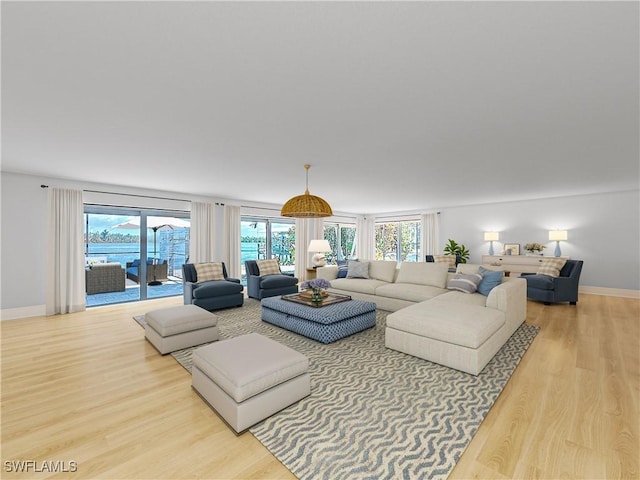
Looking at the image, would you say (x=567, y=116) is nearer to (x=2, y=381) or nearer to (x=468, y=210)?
(x=2, y=381)

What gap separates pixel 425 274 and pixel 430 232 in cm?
462

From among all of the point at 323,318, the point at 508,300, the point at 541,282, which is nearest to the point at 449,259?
the point at 541,282

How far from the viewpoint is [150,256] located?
6.39 m

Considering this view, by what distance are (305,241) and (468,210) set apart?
5188mm

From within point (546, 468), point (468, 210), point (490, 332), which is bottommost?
point (546, 468)

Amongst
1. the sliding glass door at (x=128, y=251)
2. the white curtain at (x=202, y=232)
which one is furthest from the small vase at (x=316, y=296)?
the sliding glass door at (x=128, y=251)

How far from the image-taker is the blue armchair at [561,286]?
5488mm

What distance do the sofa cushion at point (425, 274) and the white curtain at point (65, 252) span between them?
604 centimetres

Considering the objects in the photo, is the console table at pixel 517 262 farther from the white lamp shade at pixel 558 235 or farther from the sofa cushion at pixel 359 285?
the sofa cushion at pixel 359 285

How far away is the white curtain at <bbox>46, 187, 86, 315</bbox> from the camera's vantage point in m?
4.98

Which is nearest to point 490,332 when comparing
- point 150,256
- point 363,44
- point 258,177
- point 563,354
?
point 563,354

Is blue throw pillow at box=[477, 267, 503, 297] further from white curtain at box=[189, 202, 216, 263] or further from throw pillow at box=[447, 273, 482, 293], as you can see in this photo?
white curtain at box=[189, 202, 216, 263]

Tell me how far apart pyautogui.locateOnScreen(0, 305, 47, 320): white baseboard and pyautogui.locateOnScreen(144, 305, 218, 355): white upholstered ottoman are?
114 inches

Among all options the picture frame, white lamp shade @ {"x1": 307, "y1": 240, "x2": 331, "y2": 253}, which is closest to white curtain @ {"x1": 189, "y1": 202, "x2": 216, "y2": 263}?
white lamp shade @ {"x1": 307, "y1": 240, "x2": 331, "y2": 253}
